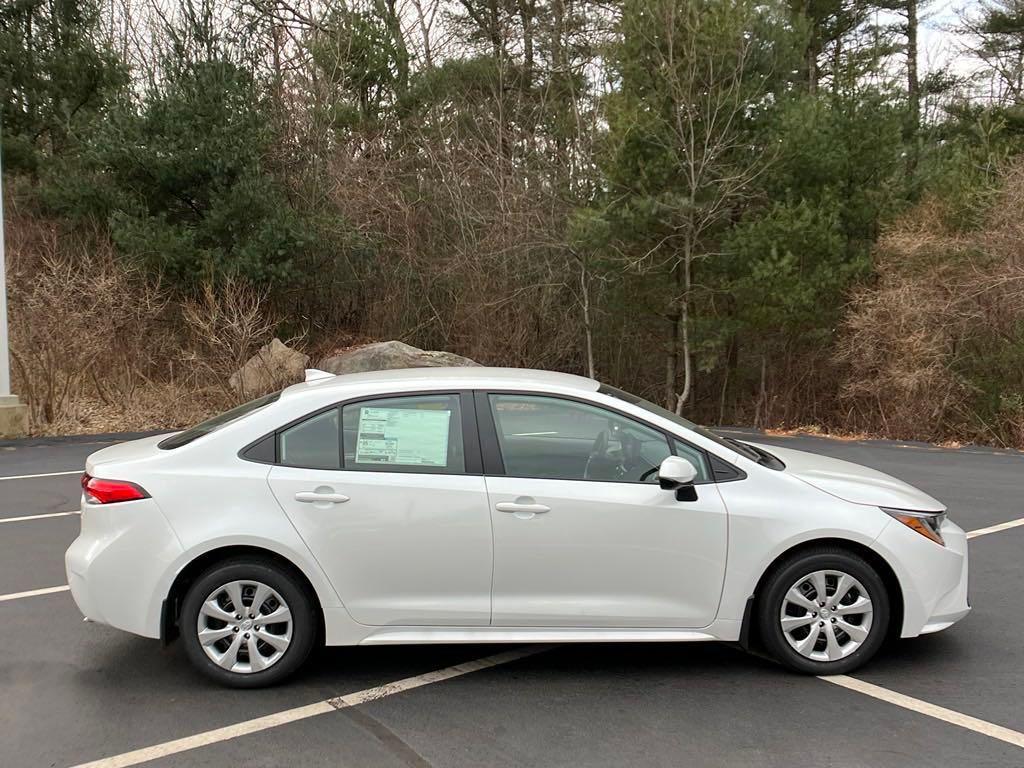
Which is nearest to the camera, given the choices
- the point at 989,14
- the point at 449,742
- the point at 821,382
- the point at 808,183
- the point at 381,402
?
the point at 449,742

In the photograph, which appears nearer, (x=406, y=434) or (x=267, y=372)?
(x=406, y=434)

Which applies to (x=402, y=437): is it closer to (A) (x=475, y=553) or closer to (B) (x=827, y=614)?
(A) (x=475, y=553)

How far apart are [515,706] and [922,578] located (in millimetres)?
2118

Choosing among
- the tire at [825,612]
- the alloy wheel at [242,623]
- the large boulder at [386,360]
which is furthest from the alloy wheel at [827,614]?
the large boulder at [386,360]

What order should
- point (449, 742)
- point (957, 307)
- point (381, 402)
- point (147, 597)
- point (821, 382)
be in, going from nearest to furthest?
point (449, 742) → point (147, 597) → point (381, 402) → point (957, 307) → point (821, 382)

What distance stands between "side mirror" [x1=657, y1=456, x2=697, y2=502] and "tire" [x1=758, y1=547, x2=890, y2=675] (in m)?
0.60

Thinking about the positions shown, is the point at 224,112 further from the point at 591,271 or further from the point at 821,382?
the point at 821,382

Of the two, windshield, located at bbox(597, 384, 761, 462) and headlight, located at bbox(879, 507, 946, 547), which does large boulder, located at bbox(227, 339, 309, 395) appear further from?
headlight, located at bbox(879, 507, 946, 547)

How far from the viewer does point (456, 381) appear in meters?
4.59

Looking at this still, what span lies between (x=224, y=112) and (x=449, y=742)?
18.8 meters

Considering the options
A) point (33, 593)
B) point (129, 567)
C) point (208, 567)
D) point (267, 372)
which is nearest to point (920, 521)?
point (208, 567)

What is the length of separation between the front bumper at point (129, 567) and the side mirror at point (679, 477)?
7.78 ft

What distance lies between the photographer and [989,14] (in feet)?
82.9

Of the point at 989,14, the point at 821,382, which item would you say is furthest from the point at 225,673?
the point at 989,14
